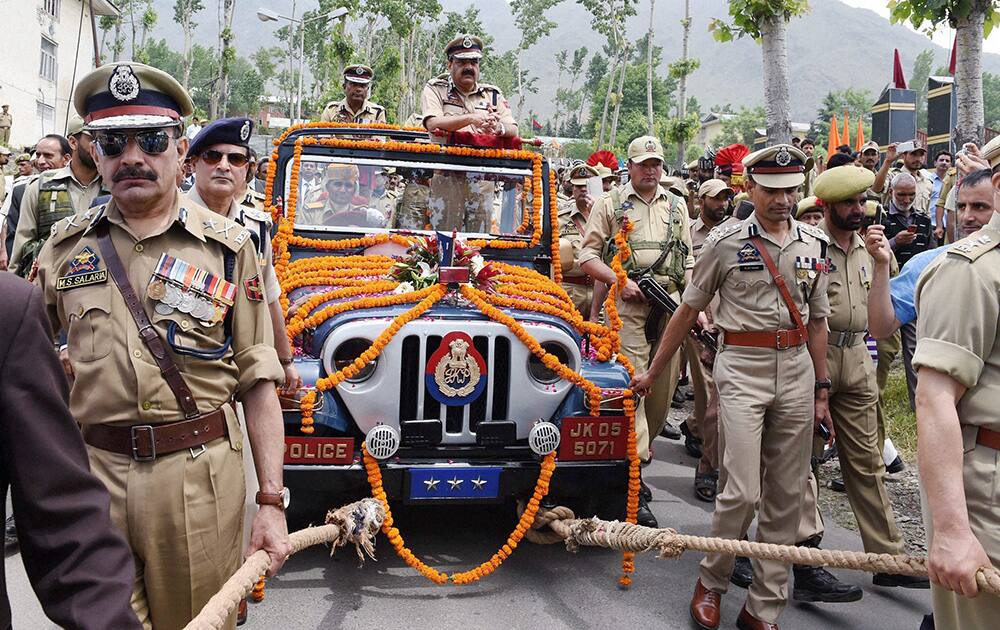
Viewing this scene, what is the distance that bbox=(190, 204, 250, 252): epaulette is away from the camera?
2.87m

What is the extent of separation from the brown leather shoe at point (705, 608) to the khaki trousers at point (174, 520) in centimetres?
245

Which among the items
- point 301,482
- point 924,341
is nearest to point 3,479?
point 924,341

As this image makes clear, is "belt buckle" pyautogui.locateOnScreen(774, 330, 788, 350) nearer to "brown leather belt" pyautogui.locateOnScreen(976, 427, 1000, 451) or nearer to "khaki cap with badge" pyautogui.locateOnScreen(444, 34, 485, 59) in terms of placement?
"brown leather belt" pyautogui.locateOnScreen(976, 427, 1000, 451)

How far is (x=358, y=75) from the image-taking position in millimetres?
9227

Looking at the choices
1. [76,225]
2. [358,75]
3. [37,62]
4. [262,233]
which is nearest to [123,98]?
[76,225]

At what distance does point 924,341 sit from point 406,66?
64.4 metres

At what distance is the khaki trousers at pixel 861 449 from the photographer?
494 centimetres

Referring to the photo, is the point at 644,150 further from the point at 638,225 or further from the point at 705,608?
the point at 705,608

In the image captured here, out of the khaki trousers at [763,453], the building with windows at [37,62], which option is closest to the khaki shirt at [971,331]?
the khaki trousers at [763,453]

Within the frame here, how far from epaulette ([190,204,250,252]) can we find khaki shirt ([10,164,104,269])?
343cm

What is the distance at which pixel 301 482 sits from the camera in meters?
4.59

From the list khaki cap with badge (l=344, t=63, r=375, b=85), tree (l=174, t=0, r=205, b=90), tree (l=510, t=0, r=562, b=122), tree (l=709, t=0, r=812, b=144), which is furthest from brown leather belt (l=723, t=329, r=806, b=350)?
tree (l=510, t=0, r=562, b=122)

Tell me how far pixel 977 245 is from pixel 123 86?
2.47m

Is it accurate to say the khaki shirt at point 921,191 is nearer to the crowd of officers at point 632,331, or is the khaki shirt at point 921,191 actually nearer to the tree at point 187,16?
the crowd of officers at point 632,331
